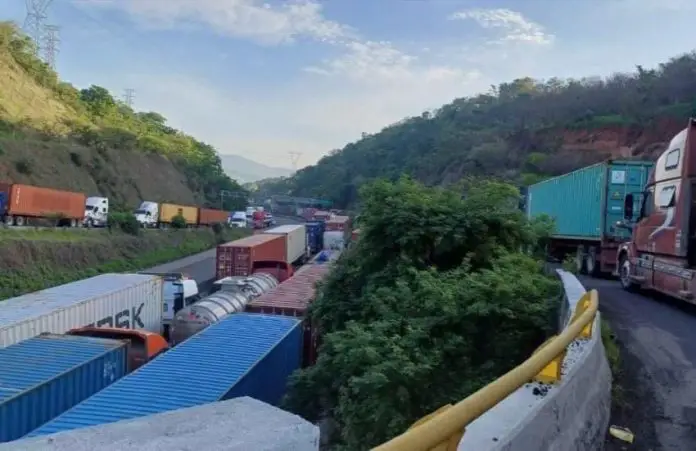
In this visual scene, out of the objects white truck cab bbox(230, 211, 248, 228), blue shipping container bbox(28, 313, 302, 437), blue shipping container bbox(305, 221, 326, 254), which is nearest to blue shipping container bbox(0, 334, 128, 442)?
blue shipping container bbox(28, 313, 302, 437)

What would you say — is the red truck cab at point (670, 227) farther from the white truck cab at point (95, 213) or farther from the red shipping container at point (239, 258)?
the white truck cab at point (95, 213)

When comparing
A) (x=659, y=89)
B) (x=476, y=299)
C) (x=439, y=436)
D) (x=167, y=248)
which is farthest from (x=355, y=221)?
(x=659, y=89)

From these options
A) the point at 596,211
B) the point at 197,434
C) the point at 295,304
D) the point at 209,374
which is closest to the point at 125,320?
the point at 295,304

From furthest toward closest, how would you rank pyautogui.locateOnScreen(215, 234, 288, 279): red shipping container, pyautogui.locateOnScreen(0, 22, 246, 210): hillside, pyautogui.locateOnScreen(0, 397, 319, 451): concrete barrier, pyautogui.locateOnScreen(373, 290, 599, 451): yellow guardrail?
pyautogui.locateOnScreen(0, 22, 246, 210): hillside, pyautogui.locateOnScreen(215, 234, 288, 279): red shipping container, pyautogui.locateOnScreen(373, 290, 599, 451): yellow guardrail, pyautogui.locateOnScreen(0, 397, 319, 451): concrete barrier

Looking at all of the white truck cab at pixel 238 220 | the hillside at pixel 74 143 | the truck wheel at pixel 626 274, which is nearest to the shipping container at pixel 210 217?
the white truck cab at pixel 238 220

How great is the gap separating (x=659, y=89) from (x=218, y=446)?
59.4 meters

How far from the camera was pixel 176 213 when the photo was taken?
52.2 metres

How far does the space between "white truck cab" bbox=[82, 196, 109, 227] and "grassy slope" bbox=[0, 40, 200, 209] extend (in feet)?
17.1

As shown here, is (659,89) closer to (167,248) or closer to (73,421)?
(167,248)

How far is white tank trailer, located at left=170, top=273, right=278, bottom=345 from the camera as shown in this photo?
583 inches

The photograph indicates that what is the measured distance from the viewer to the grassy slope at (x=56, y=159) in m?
43.4

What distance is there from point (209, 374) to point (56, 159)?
1775 inches

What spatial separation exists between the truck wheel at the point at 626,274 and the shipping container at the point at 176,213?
42.7 meters

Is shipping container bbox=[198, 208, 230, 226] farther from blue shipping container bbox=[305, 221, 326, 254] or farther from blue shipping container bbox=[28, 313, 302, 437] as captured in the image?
blue shipping container bbox=[28, 313, 302, 437]
